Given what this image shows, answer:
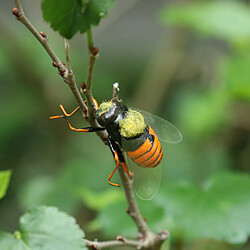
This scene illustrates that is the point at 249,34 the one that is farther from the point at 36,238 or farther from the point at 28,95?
the point at 36,238

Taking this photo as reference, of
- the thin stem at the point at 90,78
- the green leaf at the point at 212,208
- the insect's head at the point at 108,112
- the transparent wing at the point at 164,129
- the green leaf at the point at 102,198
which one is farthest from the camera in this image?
the green leaf at the point at 102,198

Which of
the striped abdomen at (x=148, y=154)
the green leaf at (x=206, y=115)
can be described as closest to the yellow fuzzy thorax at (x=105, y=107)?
the striped abdomen at (x=148, y=154)

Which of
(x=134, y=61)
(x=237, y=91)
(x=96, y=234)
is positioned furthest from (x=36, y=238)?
(x=134, y=61)

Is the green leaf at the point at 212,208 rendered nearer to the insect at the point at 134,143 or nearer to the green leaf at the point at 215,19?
the insect at the point at 134,143

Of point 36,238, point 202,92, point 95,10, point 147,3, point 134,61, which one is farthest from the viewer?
point 147,3

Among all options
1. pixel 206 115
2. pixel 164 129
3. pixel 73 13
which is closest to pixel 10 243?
pixel 73 13

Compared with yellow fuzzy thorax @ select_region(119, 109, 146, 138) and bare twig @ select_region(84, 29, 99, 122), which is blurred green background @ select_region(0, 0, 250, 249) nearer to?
yellow fuzzy thorax @ select_region(119, 109, 146, 138)
